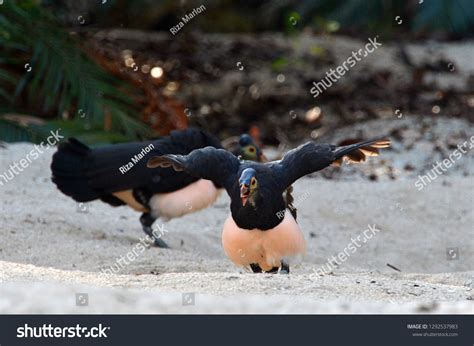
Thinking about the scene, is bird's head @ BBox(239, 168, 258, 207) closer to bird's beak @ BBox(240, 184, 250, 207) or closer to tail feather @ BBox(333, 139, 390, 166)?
bird's beak @ BBox(240, 184, 250, 207)

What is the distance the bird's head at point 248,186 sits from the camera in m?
5.53

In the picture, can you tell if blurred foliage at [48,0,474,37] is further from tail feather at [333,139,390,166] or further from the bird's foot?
tail feather at [333,139,390,166]

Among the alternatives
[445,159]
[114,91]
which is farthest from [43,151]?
[445,159]

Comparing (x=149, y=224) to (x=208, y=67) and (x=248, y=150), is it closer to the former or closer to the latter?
(x=248, y=150)

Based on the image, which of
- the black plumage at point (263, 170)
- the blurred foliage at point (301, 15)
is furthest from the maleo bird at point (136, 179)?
the blurred foliage at point (301, 15)

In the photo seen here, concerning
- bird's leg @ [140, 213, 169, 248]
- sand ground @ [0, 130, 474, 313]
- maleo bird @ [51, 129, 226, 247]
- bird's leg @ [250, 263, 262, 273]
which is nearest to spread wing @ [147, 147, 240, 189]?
bird's leg @ [250, 263, 262, 273]

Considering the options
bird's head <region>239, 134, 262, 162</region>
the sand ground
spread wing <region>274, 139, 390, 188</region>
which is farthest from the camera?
bird's head <region>239, 134, 262, 162</region>

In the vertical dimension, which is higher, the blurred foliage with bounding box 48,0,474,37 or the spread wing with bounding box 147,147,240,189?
the blurred foliage with bounding box 48,0,474,37

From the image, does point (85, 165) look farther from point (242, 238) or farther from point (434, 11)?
point (434, 11)

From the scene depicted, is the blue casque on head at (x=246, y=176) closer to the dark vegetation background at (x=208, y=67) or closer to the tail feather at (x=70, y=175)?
the tail feather at (x=70, y=175)

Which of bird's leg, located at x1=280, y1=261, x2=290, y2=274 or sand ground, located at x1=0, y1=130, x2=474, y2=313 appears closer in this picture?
sand ground, located at x1=0, y1=130, x2=474, y2=313

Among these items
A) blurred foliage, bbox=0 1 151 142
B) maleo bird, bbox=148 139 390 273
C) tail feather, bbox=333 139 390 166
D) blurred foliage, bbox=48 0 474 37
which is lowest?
maleo bird, bbox=148 139 390 273

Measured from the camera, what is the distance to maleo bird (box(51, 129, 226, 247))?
289 inches

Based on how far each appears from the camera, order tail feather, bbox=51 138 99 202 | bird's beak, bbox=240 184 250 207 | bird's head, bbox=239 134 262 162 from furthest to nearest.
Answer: bird's head, bbox=239 134 262 162 → tail feather, bbox=51 138 99 202 → bird's beak, bbox=240 184 250 207
